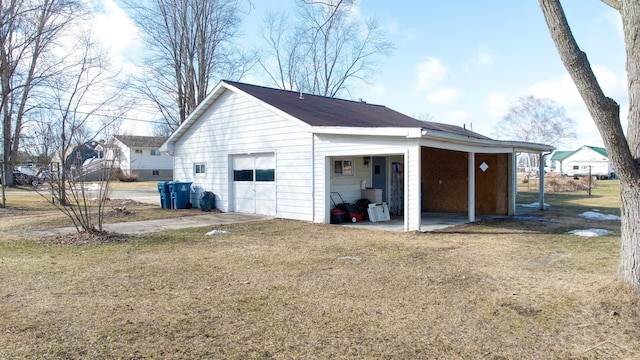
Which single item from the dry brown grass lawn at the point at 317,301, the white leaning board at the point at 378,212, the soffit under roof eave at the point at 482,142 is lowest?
the dry brown grass lawn at the point at 317,301

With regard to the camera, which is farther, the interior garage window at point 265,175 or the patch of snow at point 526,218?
the interior garage window at point 265,175

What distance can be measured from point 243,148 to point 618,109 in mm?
11250

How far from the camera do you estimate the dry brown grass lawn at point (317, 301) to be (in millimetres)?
3672

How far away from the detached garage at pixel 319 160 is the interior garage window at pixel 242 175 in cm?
3

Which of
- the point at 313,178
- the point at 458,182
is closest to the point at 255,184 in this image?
the point at 313,178

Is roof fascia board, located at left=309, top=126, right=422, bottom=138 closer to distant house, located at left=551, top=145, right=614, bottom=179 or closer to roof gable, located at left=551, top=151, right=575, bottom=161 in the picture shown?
distant house, located at left=551, top=145, right=614, bottom=179

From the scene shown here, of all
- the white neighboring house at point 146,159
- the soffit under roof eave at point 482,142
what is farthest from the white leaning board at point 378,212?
the white neighboring house at point 146,159

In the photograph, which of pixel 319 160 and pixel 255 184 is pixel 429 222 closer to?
pixel 319 160

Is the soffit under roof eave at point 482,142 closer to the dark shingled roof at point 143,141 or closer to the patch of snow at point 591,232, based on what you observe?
the patch of snow at point 591,232

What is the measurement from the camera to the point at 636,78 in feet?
15.1

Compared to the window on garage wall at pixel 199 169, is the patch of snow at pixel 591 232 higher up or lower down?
lower down

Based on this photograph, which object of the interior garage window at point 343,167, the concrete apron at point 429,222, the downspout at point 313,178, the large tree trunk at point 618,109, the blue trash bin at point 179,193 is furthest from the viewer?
the blue trash bin at point 179,193

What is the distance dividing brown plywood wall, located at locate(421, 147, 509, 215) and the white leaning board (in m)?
3.37

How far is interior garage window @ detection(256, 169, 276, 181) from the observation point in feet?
44.2
